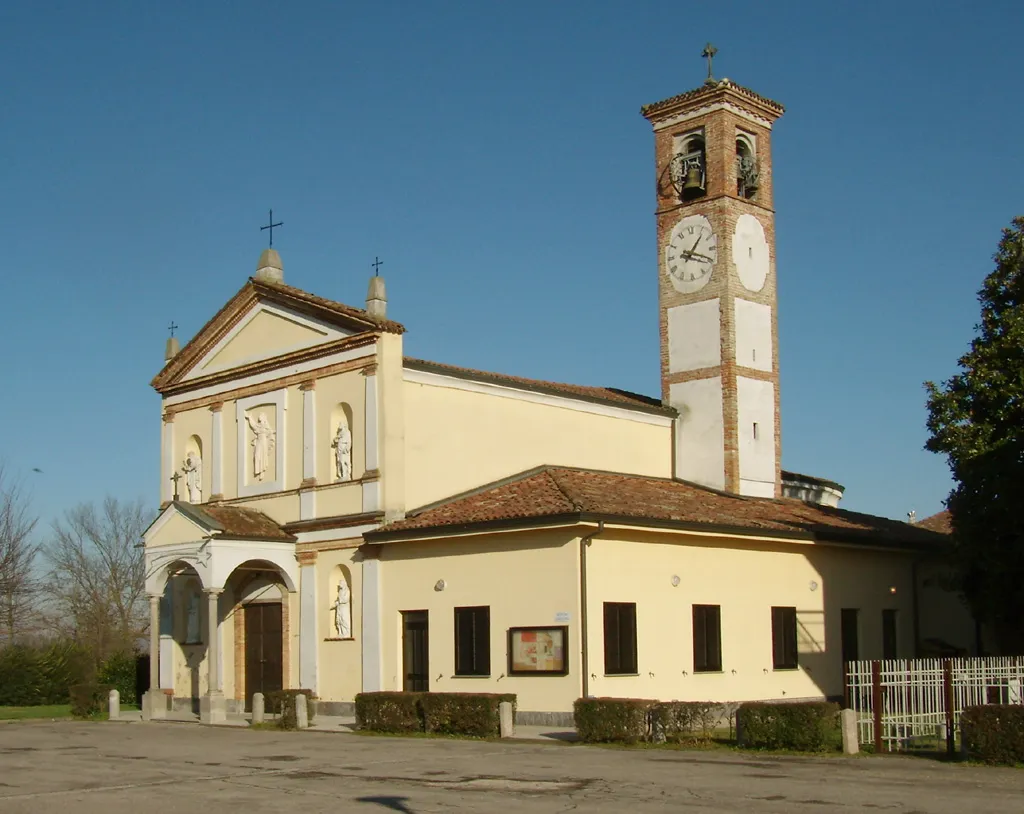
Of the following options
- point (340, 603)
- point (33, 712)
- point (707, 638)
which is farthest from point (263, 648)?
point (707, 638)

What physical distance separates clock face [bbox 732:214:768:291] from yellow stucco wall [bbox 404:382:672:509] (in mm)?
4949

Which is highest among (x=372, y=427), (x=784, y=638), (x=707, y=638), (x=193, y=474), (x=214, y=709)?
(x=372, y=427)

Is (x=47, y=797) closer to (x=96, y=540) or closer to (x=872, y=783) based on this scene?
(x=872, y=783)

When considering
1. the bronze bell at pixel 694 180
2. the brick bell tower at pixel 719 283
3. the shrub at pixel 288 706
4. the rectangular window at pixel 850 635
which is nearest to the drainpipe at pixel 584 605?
the shrub at pixel 288 706

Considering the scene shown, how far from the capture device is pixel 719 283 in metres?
34.1

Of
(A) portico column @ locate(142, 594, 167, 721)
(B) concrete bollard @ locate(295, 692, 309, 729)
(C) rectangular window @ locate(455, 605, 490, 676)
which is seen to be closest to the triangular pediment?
(A) portico column @ locate(142, 594, 167, 721)

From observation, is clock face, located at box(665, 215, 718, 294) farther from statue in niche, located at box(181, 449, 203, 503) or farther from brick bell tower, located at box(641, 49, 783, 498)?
statue in niche, located at box(181, 449, 203, 503)

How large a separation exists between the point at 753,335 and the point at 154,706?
17.9 meters

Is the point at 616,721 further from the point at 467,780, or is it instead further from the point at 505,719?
the point at 467,780

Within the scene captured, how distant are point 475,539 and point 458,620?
1763 mm

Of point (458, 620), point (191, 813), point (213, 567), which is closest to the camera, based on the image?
point (191, 813)

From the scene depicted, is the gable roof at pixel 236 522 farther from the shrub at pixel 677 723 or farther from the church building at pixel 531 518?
the shrub at pixel 677 723

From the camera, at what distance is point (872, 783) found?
604 inches

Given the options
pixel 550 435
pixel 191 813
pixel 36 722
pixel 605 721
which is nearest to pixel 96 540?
pixel 36 722
